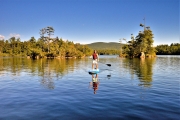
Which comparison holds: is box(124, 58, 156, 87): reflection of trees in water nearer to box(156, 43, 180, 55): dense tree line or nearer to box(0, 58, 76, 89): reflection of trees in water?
box(0, 58, 76, 89): reflection of trees in water

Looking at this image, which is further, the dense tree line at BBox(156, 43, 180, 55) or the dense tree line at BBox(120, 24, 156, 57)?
the dense tree line at BBox(156, 43, 180, 55)

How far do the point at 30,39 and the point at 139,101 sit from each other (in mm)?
159819

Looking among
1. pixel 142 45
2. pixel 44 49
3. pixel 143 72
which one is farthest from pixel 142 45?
pixel 143 72

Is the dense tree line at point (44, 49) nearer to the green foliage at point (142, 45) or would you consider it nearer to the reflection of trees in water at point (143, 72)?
the green foliage at point (142, 45)

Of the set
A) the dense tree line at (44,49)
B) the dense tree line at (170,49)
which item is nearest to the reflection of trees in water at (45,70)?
the dense tree line at (44,49)

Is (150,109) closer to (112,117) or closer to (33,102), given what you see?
(112,117)

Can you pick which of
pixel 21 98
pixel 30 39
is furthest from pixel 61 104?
pixel 30 39

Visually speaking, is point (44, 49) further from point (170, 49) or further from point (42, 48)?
point (170, 49)

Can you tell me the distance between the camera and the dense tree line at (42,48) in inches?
4269

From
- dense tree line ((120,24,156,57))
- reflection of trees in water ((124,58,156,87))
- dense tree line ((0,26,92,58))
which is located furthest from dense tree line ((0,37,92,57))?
reflection of trees in water ((124,58,156,87))

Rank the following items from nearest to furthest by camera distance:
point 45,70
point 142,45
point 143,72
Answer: point 143,72
point 45,70
point 142,45

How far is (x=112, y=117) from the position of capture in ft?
29.2

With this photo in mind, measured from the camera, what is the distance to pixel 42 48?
124 m

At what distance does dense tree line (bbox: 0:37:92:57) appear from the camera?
356 ft
